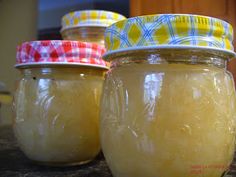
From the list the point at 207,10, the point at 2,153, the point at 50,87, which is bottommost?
the point at 2,153

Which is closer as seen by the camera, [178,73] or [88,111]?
[178,73]

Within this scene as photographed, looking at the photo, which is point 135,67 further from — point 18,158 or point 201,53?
point 18,158

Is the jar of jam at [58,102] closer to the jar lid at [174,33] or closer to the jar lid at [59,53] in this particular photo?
the jar lid at [59,53]

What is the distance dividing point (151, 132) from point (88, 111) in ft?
0.49

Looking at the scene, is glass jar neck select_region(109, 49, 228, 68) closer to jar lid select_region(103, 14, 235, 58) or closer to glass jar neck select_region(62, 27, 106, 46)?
jar lid select_region(103, 14, 235, 58)

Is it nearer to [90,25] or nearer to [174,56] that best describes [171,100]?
[174,56]

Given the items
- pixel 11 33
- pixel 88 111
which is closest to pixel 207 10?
pixel 88 111

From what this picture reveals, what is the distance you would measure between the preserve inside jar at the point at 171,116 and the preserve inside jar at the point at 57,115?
0.10 metres

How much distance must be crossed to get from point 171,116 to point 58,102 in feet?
0.59

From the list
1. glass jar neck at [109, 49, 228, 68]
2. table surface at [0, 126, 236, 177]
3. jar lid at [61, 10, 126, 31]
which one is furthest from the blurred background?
glass jar neck at [109, 49, 228, 68]

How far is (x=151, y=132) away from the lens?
0.32 m

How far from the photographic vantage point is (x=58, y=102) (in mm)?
431

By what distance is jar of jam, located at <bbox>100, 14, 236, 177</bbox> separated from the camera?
31cm

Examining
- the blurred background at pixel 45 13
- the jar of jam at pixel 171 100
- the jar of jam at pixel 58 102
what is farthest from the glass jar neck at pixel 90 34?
the blurred background at pixel 45 13
